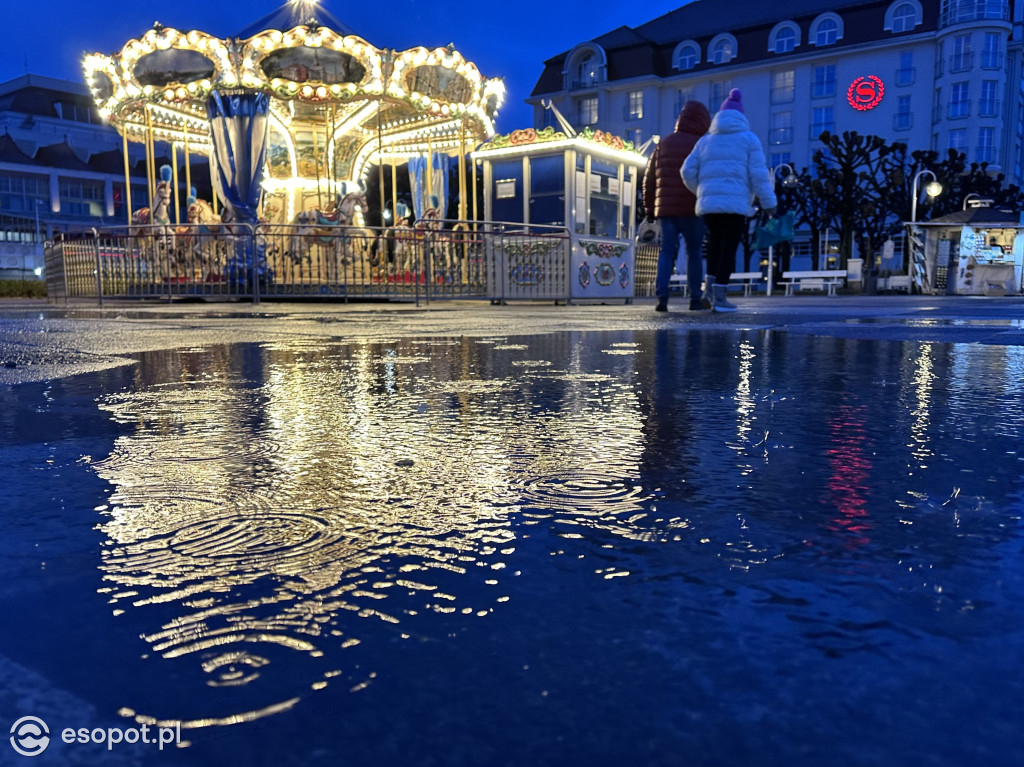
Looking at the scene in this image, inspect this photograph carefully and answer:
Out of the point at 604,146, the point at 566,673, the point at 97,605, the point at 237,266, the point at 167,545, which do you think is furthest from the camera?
the point at 604,146

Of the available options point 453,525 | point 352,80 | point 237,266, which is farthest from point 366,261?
point 453,525

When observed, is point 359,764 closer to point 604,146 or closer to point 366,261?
point 366,261

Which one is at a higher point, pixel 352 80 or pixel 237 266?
pixel 352 80

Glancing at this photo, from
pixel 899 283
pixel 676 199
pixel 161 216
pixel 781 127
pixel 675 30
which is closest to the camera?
pixel 676 199

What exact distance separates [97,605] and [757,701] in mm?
740

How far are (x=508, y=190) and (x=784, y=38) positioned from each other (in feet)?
127

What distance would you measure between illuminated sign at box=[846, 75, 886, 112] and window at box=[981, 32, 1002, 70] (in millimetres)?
5287

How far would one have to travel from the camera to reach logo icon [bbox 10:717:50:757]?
26.5 inches

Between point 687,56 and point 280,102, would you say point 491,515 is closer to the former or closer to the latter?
point 280,102

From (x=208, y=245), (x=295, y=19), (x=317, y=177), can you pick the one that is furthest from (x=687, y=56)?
(x=208, y=245)

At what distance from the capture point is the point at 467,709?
0.72 m

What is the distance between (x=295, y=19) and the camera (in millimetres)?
17266

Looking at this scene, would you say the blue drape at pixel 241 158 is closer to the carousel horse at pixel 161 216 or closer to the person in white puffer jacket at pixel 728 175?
the carousel horse at pixel 161 216

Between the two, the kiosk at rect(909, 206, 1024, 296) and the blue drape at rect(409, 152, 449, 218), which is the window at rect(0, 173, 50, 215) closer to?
the blue drape at rect(409, 152, 449, 218)
